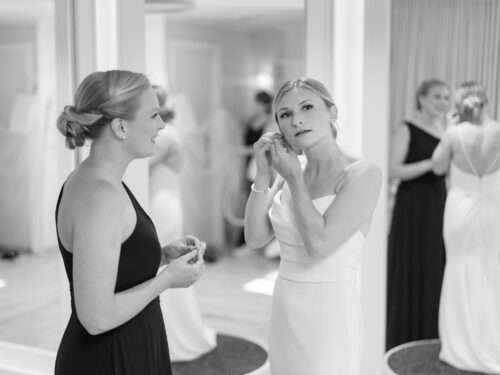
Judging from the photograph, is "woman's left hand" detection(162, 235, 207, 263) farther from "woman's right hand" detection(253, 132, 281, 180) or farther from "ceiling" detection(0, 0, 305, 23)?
"ceiling" detection(0, 0, 305, 23)

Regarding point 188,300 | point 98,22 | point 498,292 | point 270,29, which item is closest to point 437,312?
point 498,292

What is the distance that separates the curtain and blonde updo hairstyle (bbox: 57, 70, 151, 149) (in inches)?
66.8

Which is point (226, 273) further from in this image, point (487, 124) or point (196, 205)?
point (487, 124)

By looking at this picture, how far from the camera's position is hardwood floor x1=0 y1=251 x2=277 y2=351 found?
314cm

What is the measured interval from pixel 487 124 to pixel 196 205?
1752 mm

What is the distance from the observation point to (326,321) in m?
1.91

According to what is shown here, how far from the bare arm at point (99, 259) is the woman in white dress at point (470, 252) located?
2025mm

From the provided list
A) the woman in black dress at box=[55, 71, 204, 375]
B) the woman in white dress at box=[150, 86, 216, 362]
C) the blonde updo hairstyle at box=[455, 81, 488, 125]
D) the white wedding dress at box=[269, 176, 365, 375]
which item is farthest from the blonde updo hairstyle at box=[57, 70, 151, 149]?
the blonde updo hairstyle at box=[455, 81, 488, 125]

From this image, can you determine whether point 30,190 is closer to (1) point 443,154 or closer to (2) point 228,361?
(2) point 228,361

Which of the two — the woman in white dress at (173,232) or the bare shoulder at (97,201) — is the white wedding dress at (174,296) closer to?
the woman in white dress at (173,232)

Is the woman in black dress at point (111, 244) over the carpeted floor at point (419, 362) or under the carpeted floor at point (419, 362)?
over

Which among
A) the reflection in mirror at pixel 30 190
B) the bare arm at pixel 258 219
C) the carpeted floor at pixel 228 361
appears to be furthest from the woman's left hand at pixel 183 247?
the carpeted floor at pixel 228 361

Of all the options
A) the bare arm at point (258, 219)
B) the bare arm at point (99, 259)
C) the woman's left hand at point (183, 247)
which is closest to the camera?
the bare arm at point (99, 259)

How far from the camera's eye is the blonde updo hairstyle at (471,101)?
2.87 metres
